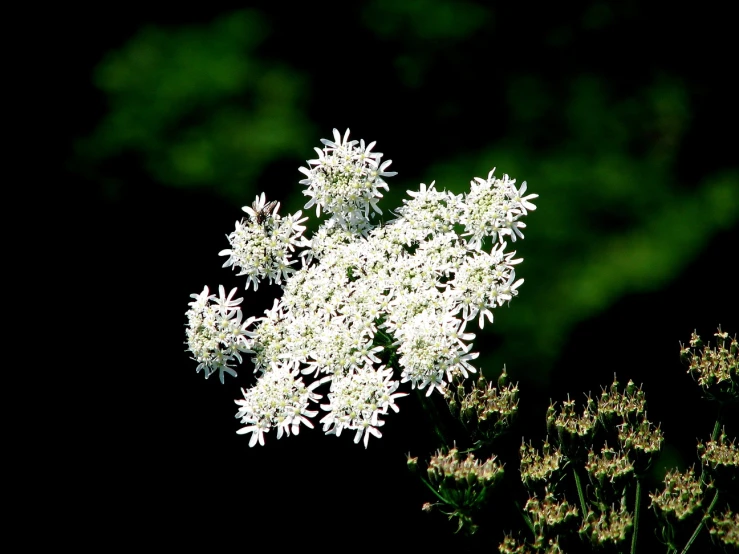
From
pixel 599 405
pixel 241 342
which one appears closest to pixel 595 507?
pixel 599 405

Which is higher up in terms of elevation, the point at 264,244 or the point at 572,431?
the point at 264,244

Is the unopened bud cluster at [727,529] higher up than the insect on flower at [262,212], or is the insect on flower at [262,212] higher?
the insect on flower at [262,212]

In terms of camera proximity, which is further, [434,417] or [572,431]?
[434,417]

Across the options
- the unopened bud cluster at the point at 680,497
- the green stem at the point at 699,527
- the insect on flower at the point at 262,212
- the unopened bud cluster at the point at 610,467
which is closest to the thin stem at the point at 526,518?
the unopened bud cluster at the point at 610,467

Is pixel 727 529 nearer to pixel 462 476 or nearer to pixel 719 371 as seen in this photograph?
pixel 719 371

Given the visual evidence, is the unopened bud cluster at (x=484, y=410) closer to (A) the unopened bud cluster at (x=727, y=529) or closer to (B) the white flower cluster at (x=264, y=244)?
(A) the unopened bud cluster at (x=727, y=529)

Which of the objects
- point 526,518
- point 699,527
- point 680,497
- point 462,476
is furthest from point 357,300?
point 699,527

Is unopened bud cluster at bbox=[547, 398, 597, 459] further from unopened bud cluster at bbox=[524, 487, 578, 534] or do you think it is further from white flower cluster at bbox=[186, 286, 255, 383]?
white flower cluster at bbox=[186, 286, 255, 383]

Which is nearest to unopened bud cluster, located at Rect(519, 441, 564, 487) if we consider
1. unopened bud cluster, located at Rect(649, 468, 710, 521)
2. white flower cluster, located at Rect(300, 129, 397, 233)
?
unopened bud cluster, located at Rect(649, 468, 710, 521)
